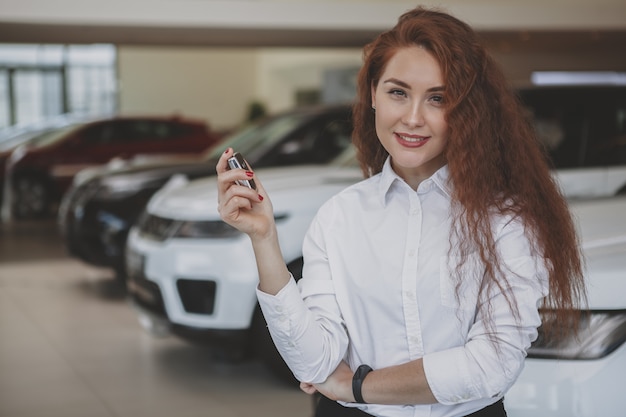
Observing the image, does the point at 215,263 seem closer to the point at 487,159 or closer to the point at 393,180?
the point at 393,180

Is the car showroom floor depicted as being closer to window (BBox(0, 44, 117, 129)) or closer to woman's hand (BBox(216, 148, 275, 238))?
woman's hand (BBox(216, 148, 275, 238))

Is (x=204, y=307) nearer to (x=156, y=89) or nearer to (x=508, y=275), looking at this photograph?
(x=508, y=275)

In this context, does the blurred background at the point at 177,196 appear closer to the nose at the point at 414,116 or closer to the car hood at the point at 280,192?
the car hood at the point at 280,192

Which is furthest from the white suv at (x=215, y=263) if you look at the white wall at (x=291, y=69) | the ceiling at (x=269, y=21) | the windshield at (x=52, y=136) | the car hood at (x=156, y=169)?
the white wall at (x=291, y=69)

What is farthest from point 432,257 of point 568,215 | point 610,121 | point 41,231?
point 41,231

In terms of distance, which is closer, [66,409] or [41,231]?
[66,409]

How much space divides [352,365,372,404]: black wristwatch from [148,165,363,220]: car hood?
271 centimetres

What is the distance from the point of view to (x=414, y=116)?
1.58 m

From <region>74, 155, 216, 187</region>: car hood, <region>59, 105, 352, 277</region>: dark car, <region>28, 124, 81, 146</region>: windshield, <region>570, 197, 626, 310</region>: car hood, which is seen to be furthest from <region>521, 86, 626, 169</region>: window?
<region>28, 124, 81, 146</region>: windshield

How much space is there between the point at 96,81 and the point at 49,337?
1660cm

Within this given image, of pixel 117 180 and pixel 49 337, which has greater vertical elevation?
pixel 117 180

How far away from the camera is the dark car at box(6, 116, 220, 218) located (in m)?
11.6

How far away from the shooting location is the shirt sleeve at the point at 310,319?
5.01 feet

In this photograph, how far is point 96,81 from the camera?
21250mm
